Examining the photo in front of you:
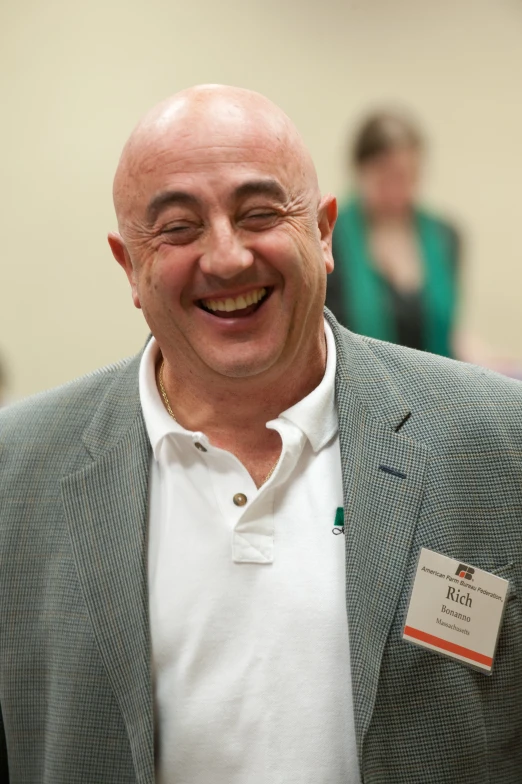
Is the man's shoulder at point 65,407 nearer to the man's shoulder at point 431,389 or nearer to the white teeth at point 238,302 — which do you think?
the white teeth at point 238,302

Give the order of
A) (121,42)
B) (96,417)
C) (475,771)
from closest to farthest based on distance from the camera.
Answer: (475,771) < (96,417) < (121,42)

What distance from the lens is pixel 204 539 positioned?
5.24 ft

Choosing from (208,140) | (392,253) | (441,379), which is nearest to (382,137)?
(392,253)

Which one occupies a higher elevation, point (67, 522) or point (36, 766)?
point (67, 522)

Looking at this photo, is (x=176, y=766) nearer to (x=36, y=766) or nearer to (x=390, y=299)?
(x=36, y=766)

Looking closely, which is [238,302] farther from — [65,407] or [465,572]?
[465,572]

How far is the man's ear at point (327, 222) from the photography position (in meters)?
1.72

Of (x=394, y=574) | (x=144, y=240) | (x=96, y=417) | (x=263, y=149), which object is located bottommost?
Answer: (x=394, y=574)

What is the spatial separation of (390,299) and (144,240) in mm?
2019

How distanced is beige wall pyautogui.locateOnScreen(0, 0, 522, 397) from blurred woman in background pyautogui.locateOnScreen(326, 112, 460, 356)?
15 centimetres

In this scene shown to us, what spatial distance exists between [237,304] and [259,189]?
196 mm

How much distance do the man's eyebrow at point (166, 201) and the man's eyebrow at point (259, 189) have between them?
75 millimetres

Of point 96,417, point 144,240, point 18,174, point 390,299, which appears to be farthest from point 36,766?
point 18,174

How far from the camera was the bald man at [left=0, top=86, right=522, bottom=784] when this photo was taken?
4.97 feet
